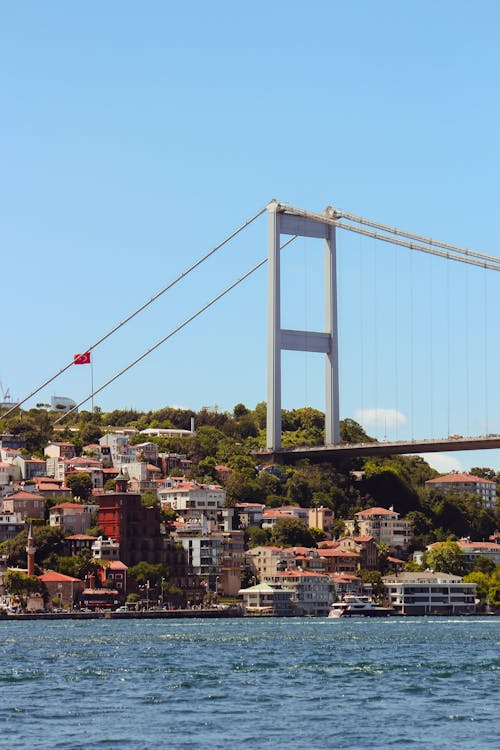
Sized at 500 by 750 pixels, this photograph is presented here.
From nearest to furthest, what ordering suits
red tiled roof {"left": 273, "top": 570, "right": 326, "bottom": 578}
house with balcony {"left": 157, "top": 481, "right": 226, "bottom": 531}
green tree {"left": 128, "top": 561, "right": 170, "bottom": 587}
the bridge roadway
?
the bridge roadway < green tree {"left": 128, "top": 561, "right": 170, "bottom": 587} < red tiled roof {"left": 273, "top": 570, "right": 326, "bottom": 578} < house with balcony {"left": 157, "top": 481, "right": 226, "bottom": 531}

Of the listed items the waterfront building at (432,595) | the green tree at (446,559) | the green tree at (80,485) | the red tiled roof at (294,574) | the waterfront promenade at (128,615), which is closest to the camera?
the waterfront promenade at (128,615)

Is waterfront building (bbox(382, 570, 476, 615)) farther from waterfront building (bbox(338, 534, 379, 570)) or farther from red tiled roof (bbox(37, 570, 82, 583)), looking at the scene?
red tiled roof (bbox(37, 570, 82, 583))

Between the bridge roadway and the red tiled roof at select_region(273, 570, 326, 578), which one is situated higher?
the bridge roadway

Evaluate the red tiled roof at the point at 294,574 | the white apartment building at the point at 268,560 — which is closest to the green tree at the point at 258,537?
the white apartment building at the point at 268,560

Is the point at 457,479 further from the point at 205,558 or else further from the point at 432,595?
the point at 205,558

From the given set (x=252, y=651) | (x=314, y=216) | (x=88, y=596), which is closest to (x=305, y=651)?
(x=252, y=651)

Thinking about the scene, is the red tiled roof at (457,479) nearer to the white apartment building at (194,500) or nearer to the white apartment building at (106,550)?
the white apartment building at (194,500)

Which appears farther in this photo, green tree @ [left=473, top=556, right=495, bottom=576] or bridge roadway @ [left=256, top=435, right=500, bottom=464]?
green tree @ [left=473, top=556, right=495, bottom=576]

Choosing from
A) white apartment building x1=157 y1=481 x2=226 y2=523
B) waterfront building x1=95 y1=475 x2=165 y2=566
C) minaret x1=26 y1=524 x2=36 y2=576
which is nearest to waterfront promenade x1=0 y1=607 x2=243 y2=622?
minaret x1=26 y1=524 x2=36 y2=576
